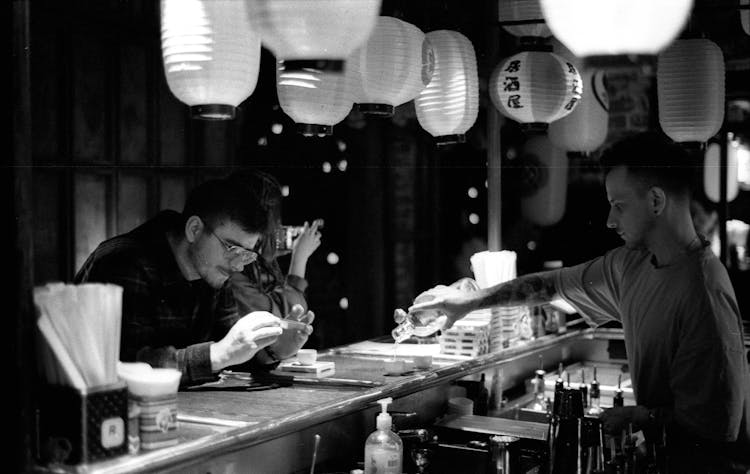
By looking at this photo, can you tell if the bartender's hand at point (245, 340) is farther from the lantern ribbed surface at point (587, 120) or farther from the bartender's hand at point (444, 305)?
the lantern ribbed surface at point (587, 120)

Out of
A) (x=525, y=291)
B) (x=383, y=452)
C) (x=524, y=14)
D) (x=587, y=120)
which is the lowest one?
(x=383, y=452)

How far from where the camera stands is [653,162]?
3.57m

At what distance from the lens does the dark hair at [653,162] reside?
355 cm

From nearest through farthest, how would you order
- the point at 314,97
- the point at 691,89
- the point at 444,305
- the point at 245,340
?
1. the point at 245,340
2. the point at 314,97
3. the point at 444,305
4. the point at 691,89

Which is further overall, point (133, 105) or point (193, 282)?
point (133, 105)

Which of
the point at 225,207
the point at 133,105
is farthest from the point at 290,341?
the point at 133,105

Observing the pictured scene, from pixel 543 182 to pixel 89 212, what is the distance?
4.83 metres

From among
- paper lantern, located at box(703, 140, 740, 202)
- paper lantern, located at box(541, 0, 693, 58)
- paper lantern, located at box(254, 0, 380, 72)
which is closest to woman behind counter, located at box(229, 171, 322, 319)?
paper lantern, located at box(254, 0, 380, 72)

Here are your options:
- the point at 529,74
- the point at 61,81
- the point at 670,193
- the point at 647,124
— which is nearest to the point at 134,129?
the point at 61,81

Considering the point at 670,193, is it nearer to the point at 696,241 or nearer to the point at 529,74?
the point at 696,241

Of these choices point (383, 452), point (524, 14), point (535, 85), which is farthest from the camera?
point (524, 14)

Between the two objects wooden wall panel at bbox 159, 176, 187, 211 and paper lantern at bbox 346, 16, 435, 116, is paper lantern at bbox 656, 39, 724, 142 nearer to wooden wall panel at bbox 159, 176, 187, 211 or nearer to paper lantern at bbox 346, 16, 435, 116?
paper lantern at bbox 346, 16, 435, 116

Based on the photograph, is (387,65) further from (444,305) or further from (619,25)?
(619,25)

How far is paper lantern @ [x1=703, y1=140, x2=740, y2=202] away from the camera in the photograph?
322 inches
